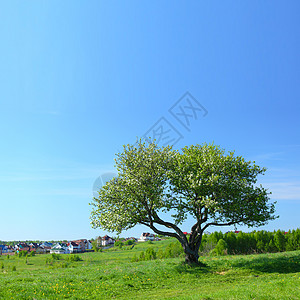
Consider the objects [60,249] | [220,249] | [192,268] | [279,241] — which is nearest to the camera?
[192,268]

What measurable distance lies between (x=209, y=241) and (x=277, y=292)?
1638 inches

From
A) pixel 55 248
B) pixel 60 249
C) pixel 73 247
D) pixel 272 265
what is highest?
pixel 272 265


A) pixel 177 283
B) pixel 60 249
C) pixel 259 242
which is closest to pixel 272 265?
pixel 177 283

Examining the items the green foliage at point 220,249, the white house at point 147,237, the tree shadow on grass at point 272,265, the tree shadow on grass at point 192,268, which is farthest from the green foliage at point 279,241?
the white house at point 147,237

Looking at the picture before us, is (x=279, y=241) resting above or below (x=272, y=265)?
above

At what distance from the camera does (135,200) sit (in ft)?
89.1

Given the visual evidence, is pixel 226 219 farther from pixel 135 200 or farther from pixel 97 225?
pixel 97 225

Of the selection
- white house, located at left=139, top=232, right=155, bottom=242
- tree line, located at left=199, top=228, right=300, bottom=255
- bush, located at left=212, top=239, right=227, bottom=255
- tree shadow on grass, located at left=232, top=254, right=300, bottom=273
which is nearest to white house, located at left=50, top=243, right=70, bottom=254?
white house, located at left=139, top=232, right=155, bottom=242

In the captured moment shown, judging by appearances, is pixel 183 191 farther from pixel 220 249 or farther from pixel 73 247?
pixel 73 247

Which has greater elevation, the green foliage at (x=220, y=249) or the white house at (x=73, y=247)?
the green foliage at (x=220, y=249)

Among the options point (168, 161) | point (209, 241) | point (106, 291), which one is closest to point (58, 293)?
point (106, 291)

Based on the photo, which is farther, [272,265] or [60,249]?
[60,249]

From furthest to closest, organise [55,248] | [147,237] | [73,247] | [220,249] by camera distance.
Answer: [147,237] → [73,247] → [55,248] → [220,249]

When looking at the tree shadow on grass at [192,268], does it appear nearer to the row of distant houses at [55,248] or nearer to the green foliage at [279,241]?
the green foliage at [279,241]
